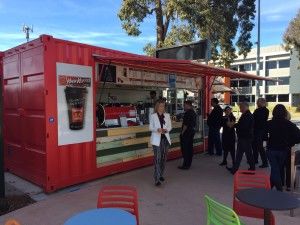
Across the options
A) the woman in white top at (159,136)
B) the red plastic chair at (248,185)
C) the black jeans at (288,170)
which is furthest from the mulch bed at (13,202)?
the black jeans at (288,170)

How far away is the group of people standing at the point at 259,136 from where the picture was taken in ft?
19.9

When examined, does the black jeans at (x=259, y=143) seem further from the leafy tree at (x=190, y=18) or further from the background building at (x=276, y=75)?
the background building at (x=276, y=75)

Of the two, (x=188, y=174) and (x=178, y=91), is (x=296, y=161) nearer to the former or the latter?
(x=188, y=174)

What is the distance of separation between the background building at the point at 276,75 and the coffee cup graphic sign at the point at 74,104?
146ft

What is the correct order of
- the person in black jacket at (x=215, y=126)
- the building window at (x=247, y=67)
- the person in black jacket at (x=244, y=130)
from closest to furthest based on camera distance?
the person in black jacket at (x=244, y=130) → the person in black jacket at (x=215, y=126) → the building window at (x=247, y=67)

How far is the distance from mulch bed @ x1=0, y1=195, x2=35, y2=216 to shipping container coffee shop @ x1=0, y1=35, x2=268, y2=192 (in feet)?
1.47

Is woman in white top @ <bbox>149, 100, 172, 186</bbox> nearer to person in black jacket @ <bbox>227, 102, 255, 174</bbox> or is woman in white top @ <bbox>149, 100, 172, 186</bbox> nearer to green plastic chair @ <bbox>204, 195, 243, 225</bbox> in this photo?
person in black jacket @ <bbox>227, 102, 255, 174</bbox>

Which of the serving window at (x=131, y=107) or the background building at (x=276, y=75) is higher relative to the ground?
the background building at (x=276, y=75)

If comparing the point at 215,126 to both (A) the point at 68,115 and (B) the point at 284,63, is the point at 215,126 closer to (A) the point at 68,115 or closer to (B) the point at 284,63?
(A) the point at 68,115

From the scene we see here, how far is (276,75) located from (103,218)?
53485 mm

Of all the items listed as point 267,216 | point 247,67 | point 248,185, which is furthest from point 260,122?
point 247,67

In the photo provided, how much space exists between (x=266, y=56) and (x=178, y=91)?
4615 cm

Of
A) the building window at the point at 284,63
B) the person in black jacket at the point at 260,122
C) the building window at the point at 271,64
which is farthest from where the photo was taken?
the building window at the point at 271,64

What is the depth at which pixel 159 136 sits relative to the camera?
23.2 feet
